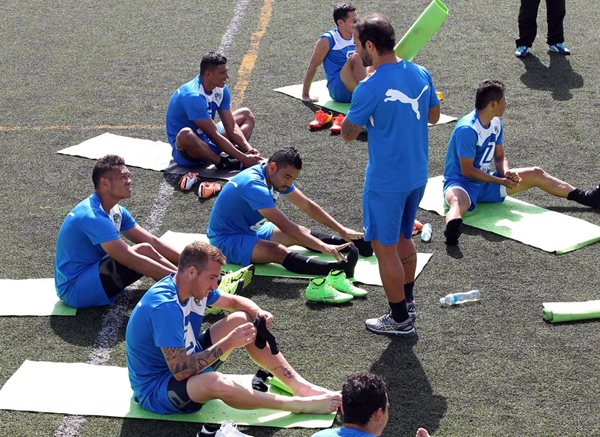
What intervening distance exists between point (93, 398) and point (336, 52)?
21.0 ft

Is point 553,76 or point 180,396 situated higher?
point 553,76

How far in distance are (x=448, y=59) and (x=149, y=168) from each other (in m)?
4.72

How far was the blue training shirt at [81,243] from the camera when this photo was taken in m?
7.32

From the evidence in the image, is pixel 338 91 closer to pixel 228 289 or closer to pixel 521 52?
pixel 521 52

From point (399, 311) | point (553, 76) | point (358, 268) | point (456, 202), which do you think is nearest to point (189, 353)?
point (399, 311)

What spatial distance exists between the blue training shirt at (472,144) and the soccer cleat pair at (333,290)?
1.92 metres

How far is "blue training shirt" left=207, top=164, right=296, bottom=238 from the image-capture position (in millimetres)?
7906

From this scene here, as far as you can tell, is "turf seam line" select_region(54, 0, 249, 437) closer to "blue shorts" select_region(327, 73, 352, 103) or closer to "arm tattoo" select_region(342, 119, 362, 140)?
"arm tattoo" select_region(342, 119, 362, 140)

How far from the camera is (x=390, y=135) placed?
6.67m

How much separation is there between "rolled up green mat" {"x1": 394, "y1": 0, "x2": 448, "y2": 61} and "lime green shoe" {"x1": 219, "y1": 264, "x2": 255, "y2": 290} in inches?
81.1

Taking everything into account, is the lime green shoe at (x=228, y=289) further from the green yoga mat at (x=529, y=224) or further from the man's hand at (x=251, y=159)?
the man's hand at (x=251, y=159)

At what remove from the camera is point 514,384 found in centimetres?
643

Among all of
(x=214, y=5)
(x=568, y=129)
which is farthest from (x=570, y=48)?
(x=214, y=5)

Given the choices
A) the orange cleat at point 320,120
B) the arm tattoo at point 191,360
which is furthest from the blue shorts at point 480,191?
the arm tattoo at point 191,360
